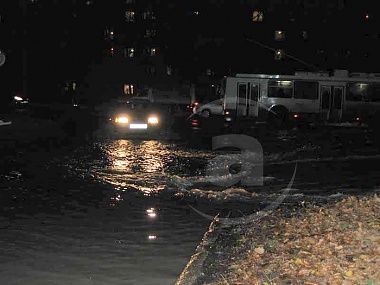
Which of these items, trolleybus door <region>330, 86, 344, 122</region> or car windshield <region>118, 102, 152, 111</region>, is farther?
trolleybus door <region>330, 86, 344, 122</region>

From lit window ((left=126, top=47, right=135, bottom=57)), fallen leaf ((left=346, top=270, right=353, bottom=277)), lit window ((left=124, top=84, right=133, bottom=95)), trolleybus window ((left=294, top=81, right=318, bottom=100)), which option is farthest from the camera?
lit window ((left=124, top=84, right=133, bottom=95))

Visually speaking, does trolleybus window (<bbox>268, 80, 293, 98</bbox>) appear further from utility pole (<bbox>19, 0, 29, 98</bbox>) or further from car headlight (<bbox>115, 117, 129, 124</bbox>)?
utility pole (<bbox>19, 0, 29, 98</bbox>)

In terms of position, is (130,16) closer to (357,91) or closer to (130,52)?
(130,52)

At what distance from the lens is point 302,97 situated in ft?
112

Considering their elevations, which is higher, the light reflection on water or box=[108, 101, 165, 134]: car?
box=[108, 101, 165, 134]: car

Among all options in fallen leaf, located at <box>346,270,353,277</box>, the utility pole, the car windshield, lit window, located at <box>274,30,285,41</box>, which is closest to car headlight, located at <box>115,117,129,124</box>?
the car windshield

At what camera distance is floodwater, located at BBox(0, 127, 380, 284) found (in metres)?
6.70

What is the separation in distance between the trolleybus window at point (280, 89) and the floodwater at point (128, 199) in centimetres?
1424

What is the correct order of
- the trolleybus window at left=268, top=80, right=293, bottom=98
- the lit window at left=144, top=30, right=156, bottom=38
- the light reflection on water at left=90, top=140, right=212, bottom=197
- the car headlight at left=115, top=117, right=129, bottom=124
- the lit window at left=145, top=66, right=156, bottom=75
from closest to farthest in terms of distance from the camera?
the light reflection on water at left=90, top=140, right=212, bottom=197, the car headlight at left=115, top=117, right=129, bottom=124, the trolleybus window at left=268, top=80, right=293, bottom=98, the lit window at left=144, top=30, right=156, bottom=38, the lit window at left=145, top=66, right=156, bottom=75

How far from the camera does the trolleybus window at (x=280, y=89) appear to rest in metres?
33.8

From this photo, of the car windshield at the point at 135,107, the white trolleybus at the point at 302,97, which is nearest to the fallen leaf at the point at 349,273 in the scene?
the car windshield at the point at 135,107

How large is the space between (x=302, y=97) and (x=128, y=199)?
980 inches

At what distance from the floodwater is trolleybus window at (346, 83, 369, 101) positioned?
1516 centimetres

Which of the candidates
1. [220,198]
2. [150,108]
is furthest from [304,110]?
[220,198]
